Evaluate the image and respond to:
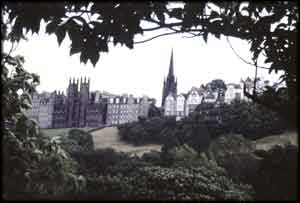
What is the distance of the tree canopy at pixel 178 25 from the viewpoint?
0.82 m

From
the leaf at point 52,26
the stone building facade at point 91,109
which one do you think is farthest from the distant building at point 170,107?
the leaf at point 52,26

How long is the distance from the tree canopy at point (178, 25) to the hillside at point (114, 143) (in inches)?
303

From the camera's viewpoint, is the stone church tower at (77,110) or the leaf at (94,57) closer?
the leaf at (94,57)

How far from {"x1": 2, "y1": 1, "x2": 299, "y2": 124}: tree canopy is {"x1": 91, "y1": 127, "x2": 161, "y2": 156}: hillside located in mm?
7705

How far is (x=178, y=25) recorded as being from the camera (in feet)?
3.11

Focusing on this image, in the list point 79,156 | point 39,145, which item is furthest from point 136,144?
point 39,145

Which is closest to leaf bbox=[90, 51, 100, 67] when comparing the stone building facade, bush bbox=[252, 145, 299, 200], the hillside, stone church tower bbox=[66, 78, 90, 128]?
bush bbox=[252, 145, 299, 200]

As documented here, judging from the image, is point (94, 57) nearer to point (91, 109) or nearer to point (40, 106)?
point (40, 106)

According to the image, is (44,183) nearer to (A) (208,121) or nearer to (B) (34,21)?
(B) (34,21)

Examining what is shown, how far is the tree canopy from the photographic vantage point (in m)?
0.82

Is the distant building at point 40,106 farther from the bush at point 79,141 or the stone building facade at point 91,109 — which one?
the bush at point 79,141

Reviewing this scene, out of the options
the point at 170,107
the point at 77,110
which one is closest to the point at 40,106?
the point at 77,110

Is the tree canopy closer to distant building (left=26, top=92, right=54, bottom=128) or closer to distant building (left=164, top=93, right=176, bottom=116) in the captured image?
distant building (left=26, top=92, right=54, bottom=128)

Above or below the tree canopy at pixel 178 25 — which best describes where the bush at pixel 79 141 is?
below
